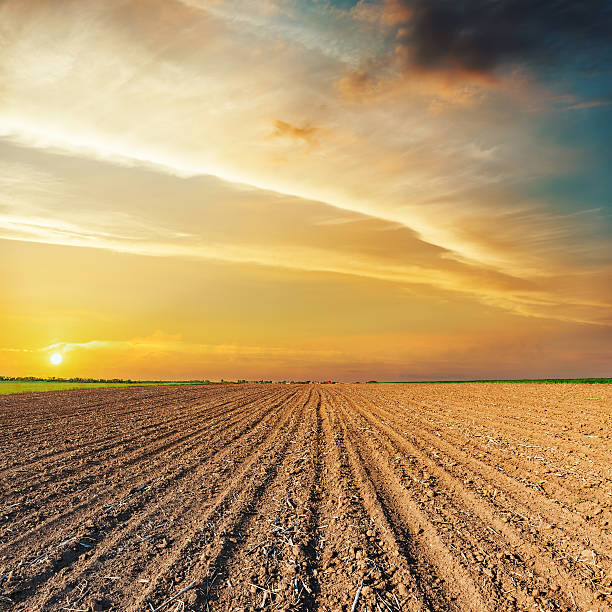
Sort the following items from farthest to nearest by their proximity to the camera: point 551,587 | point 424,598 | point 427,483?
point 427,483 → point 551,587 → point 424,598

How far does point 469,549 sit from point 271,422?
14.9 metres

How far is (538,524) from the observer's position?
7.71 metres

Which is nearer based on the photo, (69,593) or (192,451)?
(69,593)

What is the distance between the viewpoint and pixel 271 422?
68.1ft


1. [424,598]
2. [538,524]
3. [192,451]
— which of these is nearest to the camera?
[424,598]

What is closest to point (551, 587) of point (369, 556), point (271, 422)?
point (369, 556)

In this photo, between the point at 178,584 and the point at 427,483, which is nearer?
the point at 178,584

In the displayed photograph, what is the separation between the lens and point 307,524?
Result: 752 centimetres

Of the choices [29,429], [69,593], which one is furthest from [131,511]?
[29,429]

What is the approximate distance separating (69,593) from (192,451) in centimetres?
835

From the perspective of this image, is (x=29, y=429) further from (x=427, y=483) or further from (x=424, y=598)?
(x=424, y=598)

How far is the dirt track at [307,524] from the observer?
5477mm

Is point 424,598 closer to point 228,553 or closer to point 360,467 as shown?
point 228,553

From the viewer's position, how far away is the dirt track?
5.48 m
